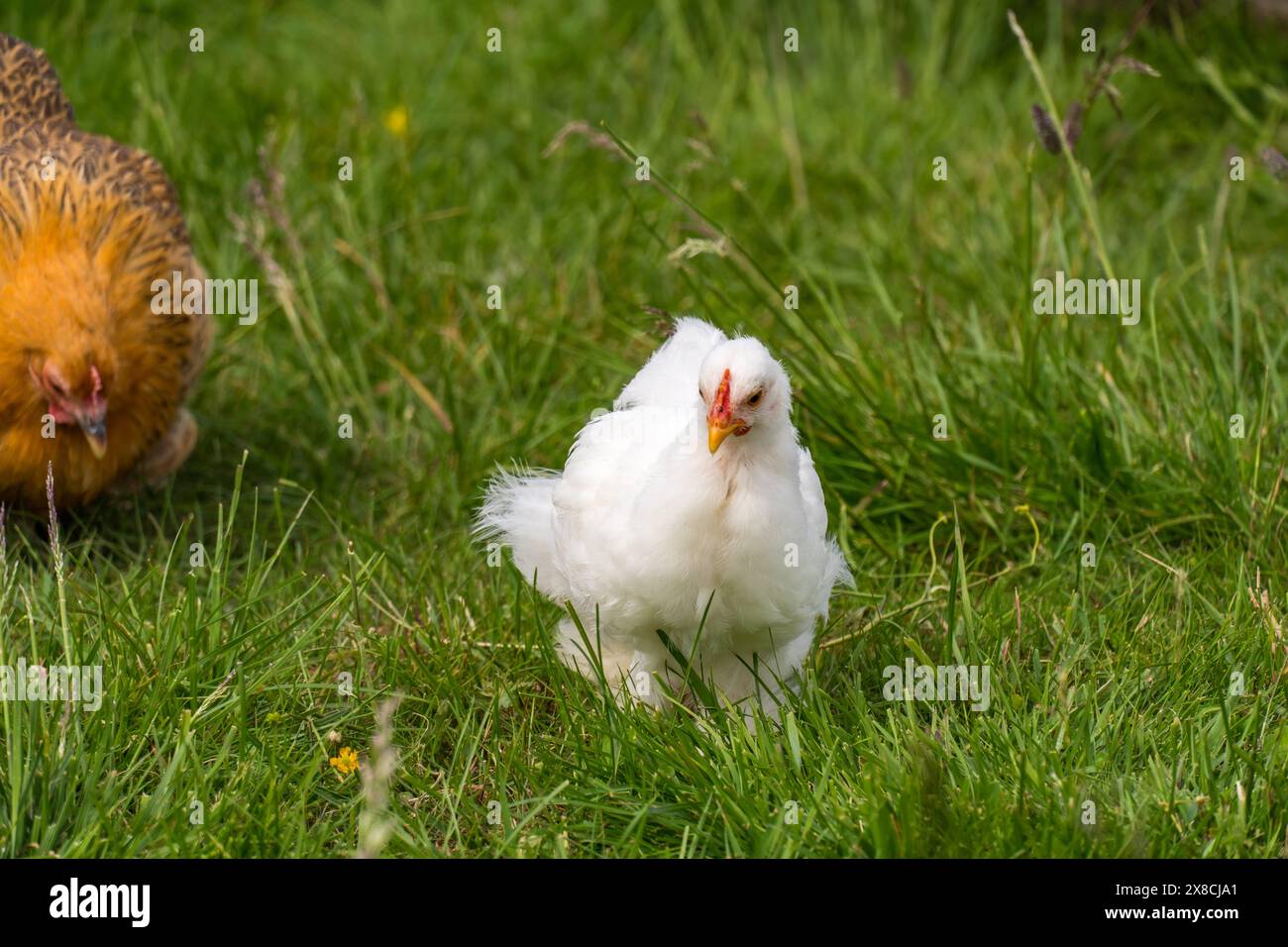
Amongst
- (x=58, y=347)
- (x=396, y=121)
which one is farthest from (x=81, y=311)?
(x=396, y=121)

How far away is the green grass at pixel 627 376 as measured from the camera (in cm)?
317

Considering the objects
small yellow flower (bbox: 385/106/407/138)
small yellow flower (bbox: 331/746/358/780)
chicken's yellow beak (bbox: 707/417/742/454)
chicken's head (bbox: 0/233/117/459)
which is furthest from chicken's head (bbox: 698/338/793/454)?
small yellow flower (bbox: 385/106/407/138)

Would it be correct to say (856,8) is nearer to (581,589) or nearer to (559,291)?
(559,291)

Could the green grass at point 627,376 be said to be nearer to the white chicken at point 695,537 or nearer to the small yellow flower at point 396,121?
the small yellow flower at point 396,121

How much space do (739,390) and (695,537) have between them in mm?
333

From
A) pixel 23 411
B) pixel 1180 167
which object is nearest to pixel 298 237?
pixel 23 411

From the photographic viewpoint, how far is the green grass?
3168mm

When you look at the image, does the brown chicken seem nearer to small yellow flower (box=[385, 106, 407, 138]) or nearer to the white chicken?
the white chicken

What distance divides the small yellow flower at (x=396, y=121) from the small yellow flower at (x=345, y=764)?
3238 millimetres

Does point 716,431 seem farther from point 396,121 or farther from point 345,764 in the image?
point 396,121

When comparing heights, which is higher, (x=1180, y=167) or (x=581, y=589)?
(x=1180, y=167)

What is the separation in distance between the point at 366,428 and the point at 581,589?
1.73 meters

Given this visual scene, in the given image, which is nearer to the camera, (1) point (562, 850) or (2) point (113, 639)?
(1) point (562, 850)

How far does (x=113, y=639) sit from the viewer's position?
3.59 metres
